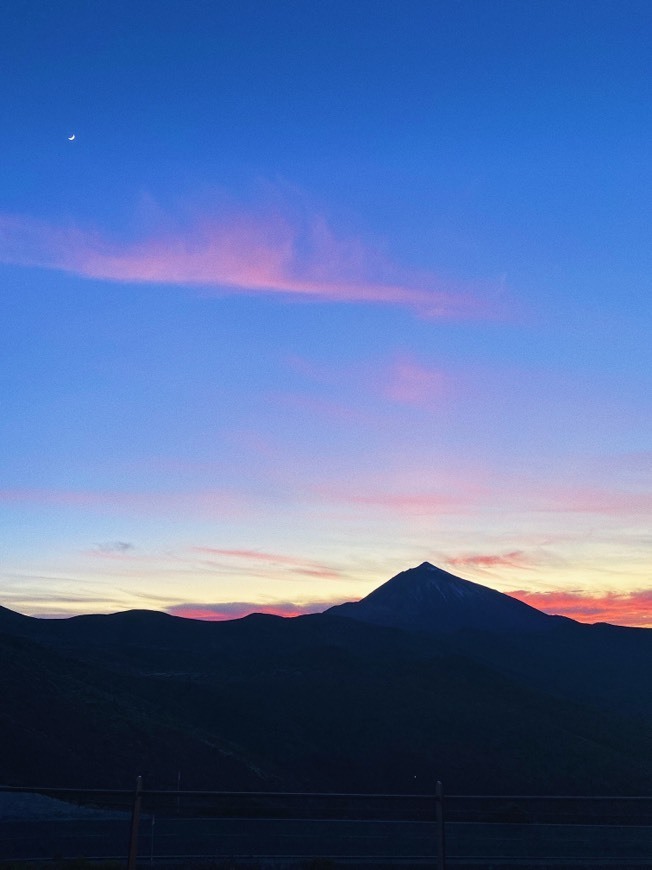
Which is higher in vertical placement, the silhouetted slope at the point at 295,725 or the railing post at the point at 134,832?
the railing post at the point at 134,832

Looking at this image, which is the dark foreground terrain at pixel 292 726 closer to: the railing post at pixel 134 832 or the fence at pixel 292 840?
the fence at pixel 292 840

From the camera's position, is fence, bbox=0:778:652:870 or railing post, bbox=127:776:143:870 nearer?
railing post, bbox=127:776:143:870

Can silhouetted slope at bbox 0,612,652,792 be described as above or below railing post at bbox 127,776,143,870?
below

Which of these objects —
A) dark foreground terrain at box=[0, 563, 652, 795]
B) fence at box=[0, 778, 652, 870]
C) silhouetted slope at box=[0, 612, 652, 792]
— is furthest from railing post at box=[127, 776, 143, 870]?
silhouetted slope at box=[0, 612, 652, 792]

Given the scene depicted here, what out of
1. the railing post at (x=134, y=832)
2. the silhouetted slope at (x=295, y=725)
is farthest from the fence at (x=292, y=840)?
the silhouetted slope at (x=295, y=725)

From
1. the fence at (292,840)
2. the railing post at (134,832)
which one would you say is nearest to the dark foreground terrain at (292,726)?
the fence at (292,840)

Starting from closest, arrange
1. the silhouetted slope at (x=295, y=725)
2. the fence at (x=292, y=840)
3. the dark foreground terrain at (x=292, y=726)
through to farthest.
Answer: the fence at (x=292, y=840), the dark foreground terrain at (x=292, y=726), the silhouetted slope at (x=295, y=725)

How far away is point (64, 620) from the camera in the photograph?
178 metres

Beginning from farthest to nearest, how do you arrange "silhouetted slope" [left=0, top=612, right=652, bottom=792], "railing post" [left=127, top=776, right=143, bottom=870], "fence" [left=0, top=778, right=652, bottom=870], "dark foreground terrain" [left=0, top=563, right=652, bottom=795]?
"silhouetted slope" [left=0, top=612, right=652, bottom=792] < "dark foreground terrain" [left=0, top=563, right=652, bottom=795] < "fence" [left=0, top=778, right=652, bottom=870] < "railing post" [left=127, top=776, right=143, bottom=870]

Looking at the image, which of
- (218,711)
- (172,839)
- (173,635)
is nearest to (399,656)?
(173,635)

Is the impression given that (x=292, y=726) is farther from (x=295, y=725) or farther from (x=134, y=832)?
(x=134, y=832)

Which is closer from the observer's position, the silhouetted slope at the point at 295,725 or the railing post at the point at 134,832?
the railing post at the point at 134,832

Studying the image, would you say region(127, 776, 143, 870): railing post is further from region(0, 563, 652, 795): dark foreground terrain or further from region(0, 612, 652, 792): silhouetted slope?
region(0, 612, 652, 792): silhouetted slope

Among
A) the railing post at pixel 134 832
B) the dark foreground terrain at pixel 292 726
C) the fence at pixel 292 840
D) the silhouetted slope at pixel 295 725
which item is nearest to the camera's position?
the railing post at pixel 134 832
